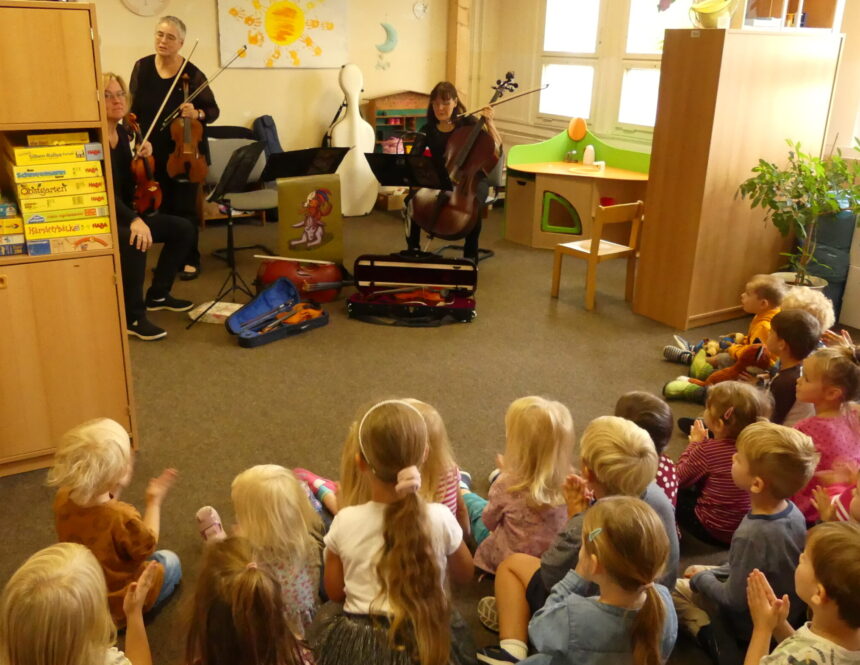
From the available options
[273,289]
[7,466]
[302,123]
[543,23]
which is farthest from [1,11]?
[543,23]

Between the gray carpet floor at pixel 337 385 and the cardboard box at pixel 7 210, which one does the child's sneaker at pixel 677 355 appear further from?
the cardboard box at pixel 7 210

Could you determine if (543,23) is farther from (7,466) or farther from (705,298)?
(7,466)

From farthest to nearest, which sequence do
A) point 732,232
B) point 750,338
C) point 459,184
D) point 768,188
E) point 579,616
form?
point 459,184 < point 732,232 < point 768,188 < point 750,338 < point 579,616

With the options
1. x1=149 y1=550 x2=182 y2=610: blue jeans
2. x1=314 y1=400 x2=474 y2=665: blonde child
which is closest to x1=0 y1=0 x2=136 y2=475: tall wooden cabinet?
x1=149 y1=550 x2=182 y2=610: blue jeans

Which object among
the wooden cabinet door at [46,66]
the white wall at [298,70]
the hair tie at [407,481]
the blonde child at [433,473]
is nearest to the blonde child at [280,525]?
the blonde child at [433,473]

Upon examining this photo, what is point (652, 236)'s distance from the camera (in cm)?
485

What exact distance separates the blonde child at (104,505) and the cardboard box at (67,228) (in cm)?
94

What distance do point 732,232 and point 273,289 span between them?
104 inches

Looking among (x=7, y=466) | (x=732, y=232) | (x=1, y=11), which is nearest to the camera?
(x=1, y=11)

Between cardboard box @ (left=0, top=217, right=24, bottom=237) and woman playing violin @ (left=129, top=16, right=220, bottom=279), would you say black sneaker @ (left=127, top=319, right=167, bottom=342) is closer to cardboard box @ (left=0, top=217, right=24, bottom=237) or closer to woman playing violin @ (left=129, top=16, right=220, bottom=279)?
woman playing violin @ (left=129, top=16, right=220, bottom=279)

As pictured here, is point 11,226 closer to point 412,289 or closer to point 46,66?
point 46,66

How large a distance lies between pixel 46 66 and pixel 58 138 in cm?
25

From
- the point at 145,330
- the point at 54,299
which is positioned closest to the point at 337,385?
the point at 145,330

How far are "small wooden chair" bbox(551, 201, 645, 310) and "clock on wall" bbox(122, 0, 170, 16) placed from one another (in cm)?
372
